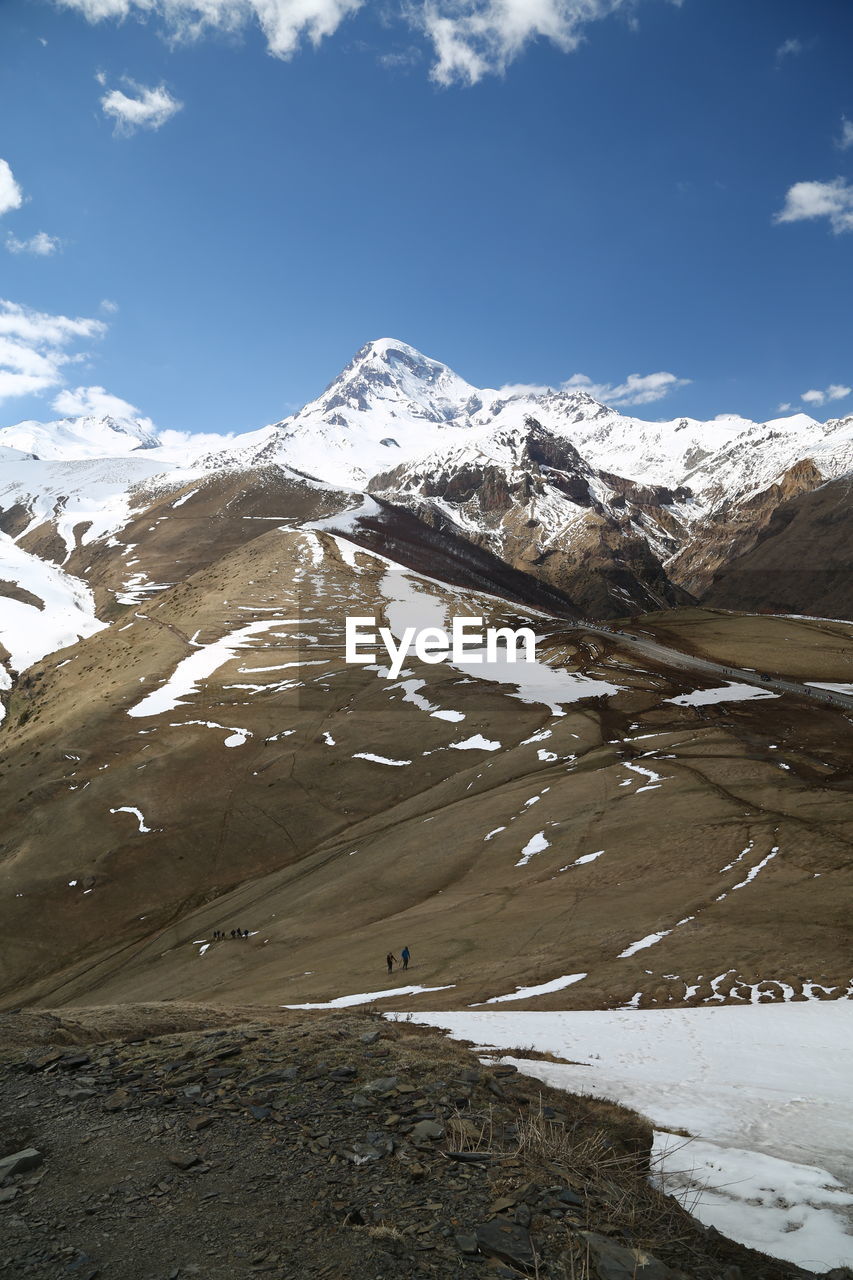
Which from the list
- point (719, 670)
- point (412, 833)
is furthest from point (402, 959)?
point (719, 670)

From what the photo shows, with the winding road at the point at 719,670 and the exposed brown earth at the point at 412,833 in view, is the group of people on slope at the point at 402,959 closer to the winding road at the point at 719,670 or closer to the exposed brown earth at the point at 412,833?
the exposed brown earth at the point at 412,833

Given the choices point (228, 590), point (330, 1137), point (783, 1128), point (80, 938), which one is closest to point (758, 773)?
point (783, 1128)

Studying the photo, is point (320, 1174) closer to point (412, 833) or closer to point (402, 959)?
point (402, 959)

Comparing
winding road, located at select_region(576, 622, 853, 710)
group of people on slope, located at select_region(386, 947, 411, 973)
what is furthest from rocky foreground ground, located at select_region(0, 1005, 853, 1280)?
winding road, located at select_region(576, 622, 853, 710)

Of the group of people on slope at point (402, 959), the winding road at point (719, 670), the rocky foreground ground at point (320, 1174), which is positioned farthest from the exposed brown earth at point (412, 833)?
the rocky foreground ground at point (320, 1174)

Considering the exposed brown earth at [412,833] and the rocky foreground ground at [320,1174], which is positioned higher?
the rocky foreground ground at [320,1174]

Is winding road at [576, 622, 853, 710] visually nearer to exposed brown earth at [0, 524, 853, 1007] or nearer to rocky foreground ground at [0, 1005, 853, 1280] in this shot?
exposed brown earth at [0, 524, 853, 1007]

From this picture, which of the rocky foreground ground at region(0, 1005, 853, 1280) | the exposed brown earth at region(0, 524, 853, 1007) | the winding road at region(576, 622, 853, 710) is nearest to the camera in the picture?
the rocky foreground ground at region(0, 1005, 853, 1280)

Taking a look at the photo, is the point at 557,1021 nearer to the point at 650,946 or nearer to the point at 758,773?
the point at 650,946
